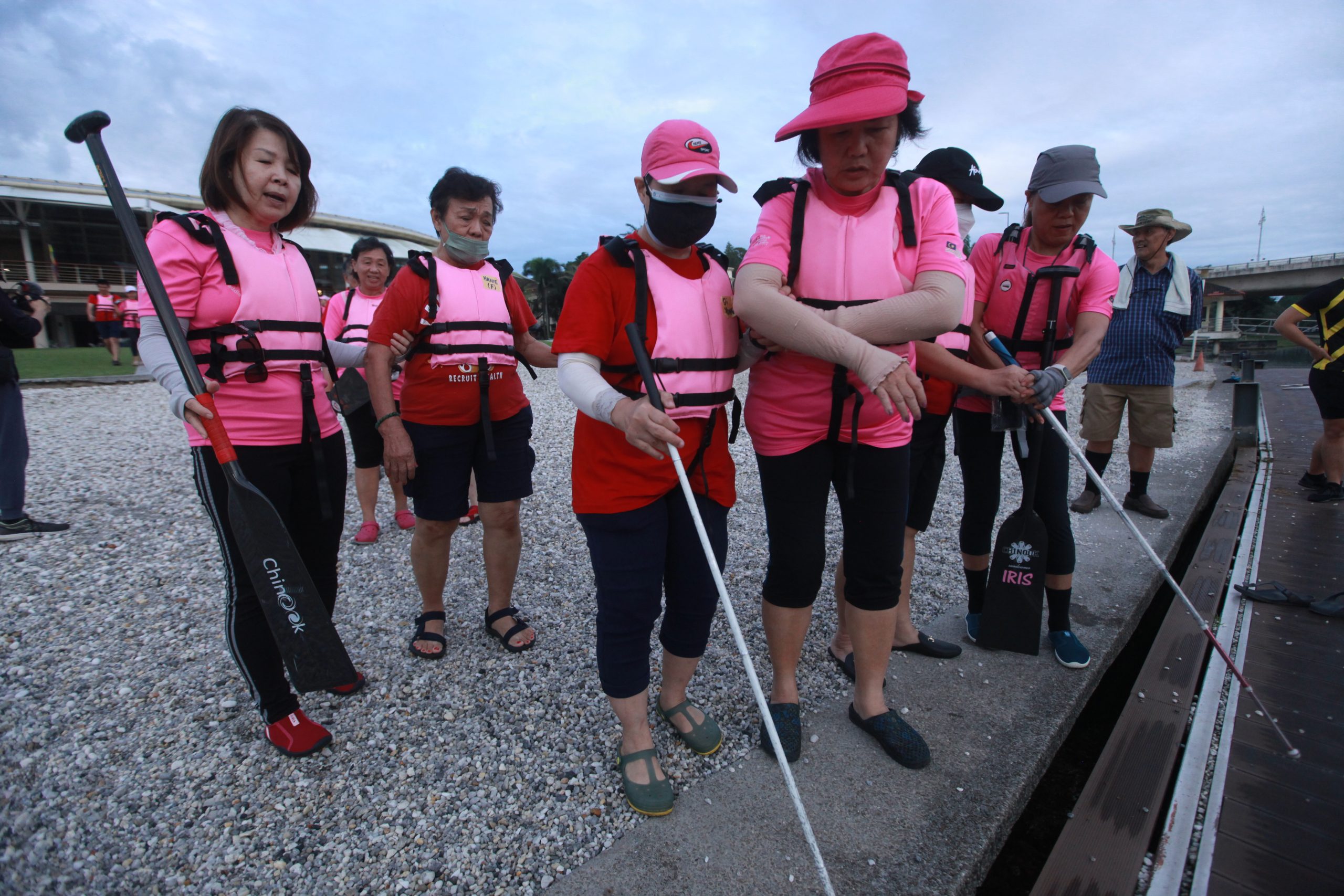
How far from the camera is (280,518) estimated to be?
2223 mm

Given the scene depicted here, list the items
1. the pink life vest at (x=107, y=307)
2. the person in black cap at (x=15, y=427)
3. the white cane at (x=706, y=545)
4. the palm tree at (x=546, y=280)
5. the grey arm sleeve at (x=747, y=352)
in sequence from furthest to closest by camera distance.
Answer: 1. the palm tree at (x=546, y=280)
2. the pink life vest at (x=107, y=307)
3. the person in black cap at (x=15, y=427)
4. the grey arm sleeve at (x=747, y=352)
5. the white cane at (x=706, y=545)

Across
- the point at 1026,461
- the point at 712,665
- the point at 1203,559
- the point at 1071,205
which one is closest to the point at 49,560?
the point at 712,665

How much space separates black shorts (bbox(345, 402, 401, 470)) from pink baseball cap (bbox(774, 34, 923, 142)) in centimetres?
345

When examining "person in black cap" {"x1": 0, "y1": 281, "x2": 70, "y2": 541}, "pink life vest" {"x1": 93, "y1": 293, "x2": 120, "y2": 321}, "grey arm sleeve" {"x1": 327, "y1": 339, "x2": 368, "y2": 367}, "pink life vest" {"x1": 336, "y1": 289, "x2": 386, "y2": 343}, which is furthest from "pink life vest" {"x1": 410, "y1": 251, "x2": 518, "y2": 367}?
"pink life vest" {"x1": 93, "y1": 293, "x2": 120, "y2": 321}

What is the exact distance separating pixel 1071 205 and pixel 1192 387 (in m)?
17.8

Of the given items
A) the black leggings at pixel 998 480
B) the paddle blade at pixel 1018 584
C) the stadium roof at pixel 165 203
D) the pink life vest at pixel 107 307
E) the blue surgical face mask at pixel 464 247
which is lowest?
the paddle blade at pixel 1018 584

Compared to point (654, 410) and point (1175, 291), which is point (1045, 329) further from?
point (1175, 291)

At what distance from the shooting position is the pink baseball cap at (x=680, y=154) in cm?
192

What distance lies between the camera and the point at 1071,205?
2.77 meters

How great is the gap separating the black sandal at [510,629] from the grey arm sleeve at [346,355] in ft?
4.64

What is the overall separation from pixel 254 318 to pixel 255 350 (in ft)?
0.41

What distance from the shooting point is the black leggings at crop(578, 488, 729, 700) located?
2098 millimetres

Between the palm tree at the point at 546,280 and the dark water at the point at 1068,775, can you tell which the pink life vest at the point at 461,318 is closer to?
the dark water at the point at 1068,775

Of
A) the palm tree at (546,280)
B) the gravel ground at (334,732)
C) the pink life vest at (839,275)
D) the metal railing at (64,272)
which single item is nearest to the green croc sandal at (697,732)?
the gravel ground at (334,732)
